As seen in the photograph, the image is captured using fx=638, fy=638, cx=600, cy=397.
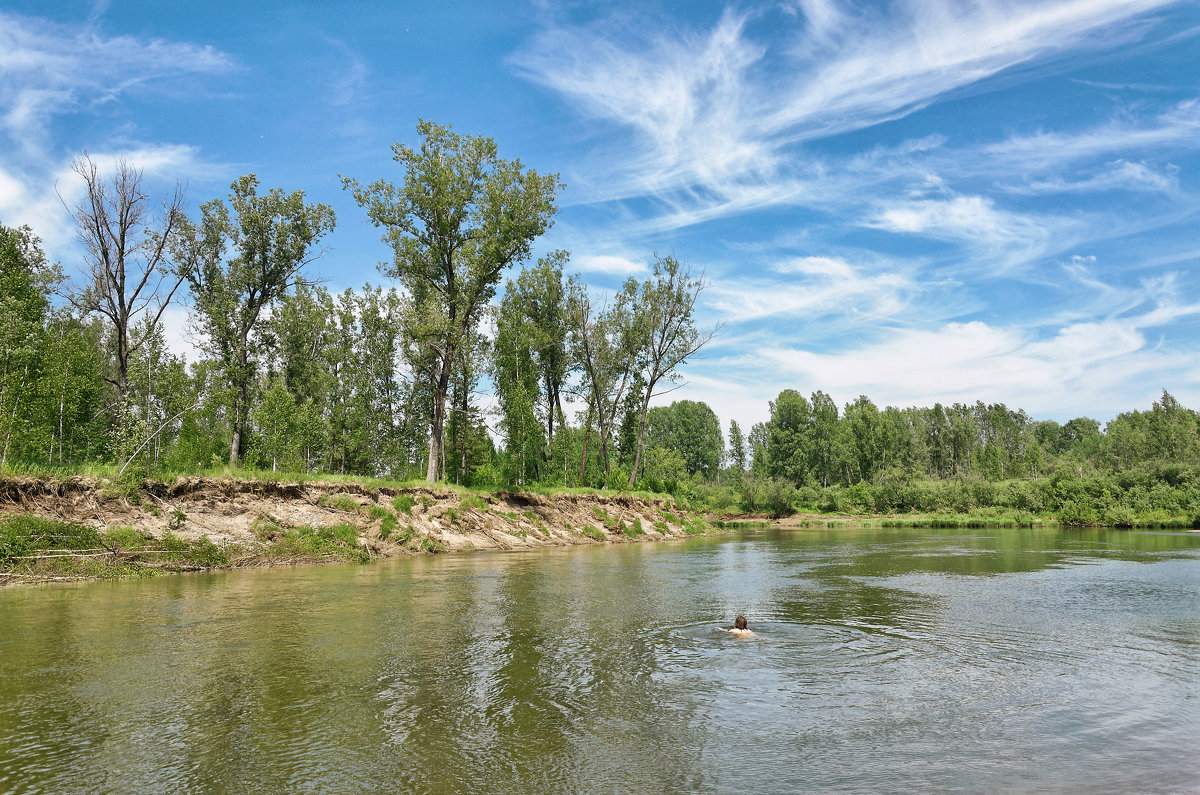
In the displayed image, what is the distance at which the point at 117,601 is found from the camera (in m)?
14.4

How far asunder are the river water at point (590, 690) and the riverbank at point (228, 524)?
2436mm

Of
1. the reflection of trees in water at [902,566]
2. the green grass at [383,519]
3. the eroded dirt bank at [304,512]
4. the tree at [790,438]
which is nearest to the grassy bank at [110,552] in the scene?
the eroded dirt bank at [304,512]

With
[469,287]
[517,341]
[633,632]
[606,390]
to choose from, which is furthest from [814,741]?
[606,390]

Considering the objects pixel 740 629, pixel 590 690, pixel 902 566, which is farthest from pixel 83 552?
pixel 902 566

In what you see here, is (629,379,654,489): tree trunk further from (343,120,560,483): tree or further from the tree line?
(343,120,560,483): tree

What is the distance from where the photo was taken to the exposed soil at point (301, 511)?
19562mm

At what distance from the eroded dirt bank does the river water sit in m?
4.22

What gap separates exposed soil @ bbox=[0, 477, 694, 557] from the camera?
64.2 ft

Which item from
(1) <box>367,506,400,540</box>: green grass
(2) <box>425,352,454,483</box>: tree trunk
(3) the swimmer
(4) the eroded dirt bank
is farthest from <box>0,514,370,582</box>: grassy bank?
(3) the swimmer

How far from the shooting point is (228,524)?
22.9m

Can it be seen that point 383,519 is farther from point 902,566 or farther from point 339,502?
point 902,566

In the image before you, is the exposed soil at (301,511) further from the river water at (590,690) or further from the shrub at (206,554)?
the river water at (590,690)

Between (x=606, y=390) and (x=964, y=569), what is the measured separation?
121ft

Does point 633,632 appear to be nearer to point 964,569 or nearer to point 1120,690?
point 1120,690
